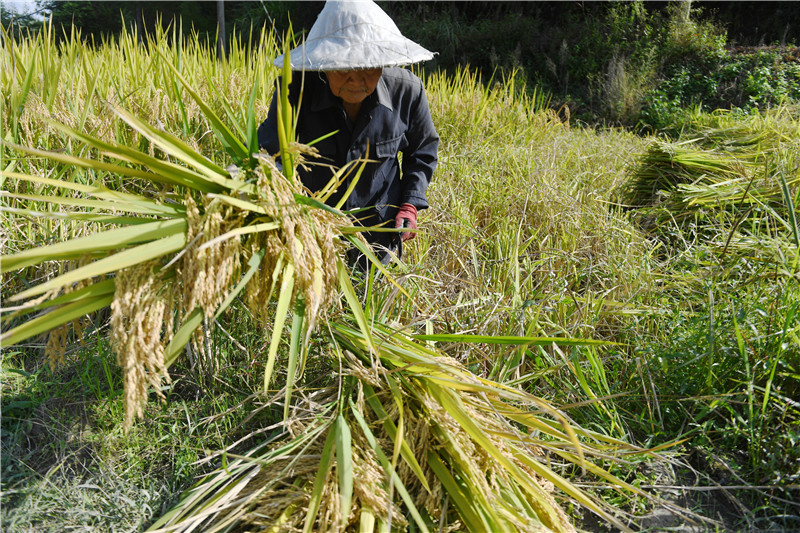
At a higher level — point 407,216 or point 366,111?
point 366,111

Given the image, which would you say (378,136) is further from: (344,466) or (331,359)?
(344,466)

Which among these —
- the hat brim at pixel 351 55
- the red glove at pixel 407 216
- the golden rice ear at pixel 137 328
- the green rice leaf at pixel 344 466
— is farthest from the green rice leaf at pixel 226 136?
the red glove at pixel 407 216

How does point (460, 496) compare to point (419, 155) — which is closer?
point (460, 496)

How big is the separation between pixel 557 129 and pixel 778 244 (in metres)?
3.30

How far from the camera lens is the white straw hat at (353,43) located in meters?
1.72

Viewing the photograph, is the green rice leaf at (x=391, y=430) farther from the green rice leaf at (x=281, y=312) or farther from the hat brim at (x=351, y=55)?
the hat brim at (x=351, y=55)

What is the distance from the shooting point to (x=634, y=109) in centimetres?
757

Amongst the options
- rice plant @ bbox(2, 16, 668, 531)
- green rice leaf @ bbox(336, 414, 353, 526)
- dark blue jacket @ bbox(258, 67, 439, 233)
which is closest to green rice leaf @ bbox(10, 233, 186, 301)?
rice plant @ bbox(2, 16, 668, 531)

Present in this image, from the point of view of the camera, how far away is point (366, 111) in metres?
2.18

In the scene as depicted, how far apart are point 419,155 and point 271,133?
0.76 meters

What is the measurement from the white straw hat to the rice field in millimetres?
363

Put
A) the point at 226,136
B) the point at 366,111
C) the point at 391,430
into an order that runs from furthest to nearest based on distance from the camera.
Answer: the point at 366,111, the point at 391,430, the point at 226,136

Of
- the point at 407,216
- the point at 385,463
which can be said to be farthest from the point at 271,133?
the point at 385,463

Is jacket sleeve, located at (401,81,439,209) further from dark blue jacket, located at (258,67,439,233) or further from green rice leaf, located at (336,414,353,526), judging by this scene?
green rice leaf, located at (336,414,353,526)
